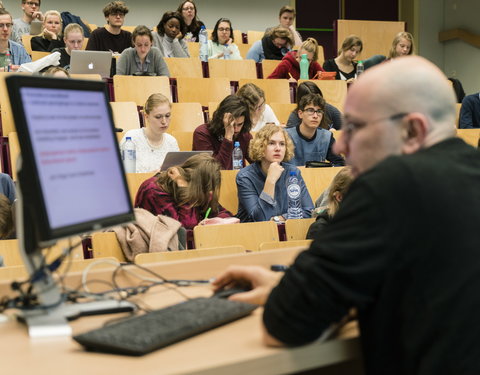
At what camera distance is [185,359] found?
3.21 feet

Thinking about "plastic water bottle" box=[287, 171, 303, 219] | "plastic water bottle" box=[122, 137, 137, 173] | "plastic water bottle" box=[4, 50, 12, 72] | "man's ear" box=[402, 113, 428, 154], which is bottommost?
"plastic water bottle" box=[287, 171, 303, 219]

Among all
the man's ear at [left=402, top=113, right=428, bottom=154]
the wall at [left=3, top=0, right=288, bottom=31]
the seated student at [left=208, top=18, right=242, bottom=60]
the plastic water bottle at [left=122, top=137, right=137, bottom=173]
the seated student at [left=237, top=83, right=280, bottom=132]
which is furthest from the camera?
the wall at [left=3, top=0, right=288, bottom=31]

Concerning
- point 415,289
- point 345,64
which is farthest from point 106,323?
point 345,64

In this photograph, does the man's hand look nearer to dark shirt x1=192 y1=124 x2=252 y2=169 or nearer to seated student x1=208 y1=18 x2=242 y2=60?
dark shirt x1=192 y1=124 x2=252 y2=169

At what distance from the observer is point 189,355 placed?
100 cm

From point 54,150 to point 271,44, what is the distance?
603cm

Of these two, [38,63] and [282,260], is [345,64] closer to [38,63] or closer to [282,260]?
[38,63]

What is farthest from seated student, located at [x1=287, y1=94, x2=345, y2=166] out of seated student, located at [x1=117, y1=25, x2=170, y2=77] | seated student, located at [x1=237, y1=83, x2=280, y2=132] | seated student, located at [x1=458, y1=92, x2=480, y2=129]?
seated student, located at [x1=458, y1=92, x2=480, y2=129]

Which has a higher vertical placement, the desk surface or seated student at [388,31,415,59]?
seated student at [388,31,415,59]

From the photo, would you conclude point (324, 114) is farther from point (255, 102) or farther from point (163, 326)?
point (163, 326)

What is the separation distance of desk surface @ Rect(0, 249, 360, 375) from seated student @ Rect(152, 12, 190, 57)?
5.44m

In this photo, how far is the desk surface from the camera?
0.95m

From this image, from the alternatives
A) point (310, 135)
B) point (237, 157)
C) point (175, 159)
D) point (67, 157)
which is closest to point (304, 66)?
point (310, 135)

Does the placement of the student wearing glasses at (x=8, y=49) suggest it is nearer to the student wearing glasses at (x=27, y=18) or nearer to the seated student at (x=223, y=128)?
the student wearing glasses at (x=27, y=18)
